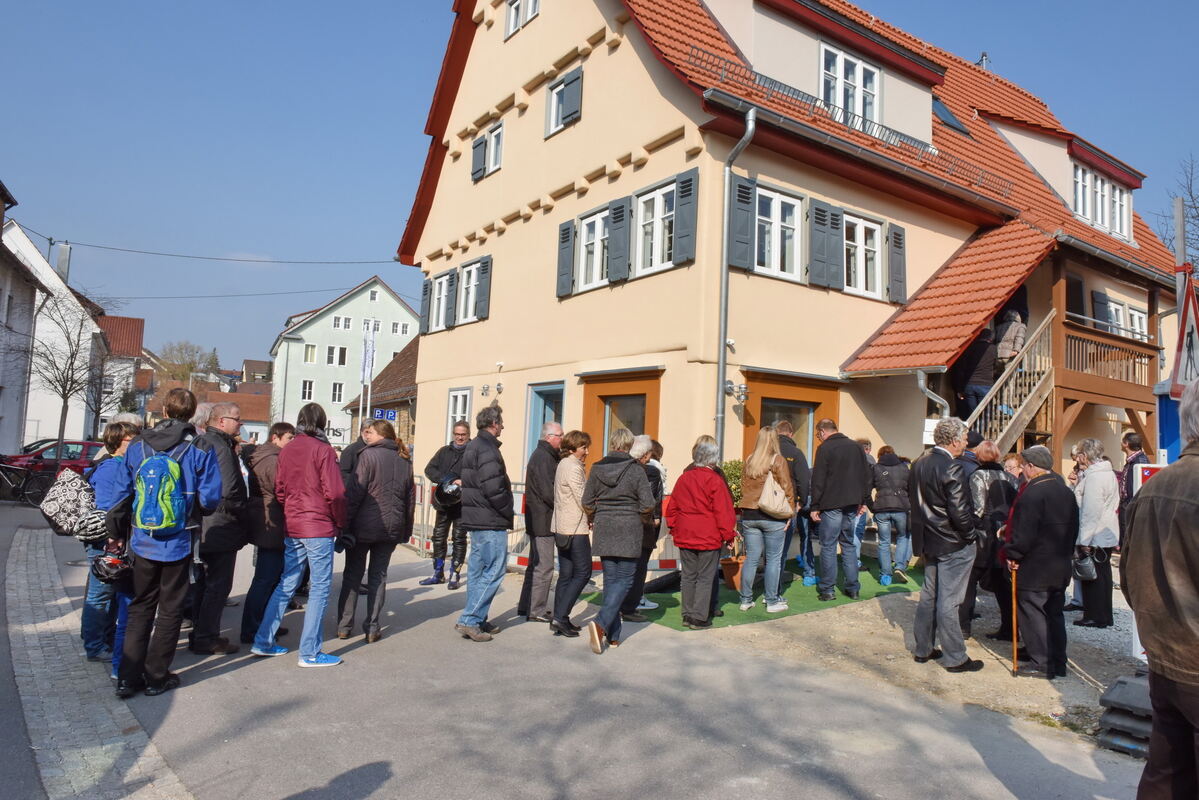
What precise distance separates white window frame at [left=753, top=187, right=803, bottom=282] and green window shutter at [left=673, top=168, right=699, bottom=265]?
0.91m

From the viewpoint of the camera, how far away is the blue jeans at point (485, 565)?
7195mm

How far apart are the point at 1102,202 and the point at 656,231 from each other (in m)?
12.8

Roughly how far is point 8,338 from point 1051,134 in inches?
1294

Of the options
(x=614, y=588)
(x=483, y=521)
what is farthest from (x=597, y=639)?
(x=483, y=521)

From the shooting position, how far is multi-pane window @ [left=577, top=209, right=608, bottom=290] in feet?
43.9

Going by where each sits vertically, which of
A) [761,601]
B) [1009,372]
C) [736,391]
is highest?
[1009,372]

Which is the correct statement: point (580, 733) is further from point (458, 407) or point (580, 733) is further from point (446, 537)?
point (458, 407)

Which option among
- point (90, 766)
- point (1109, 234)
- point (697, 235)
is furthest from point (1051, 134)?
point (90, 766)

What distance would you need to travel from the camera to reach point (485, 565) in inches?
284

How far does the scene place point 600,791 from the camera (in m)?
4.14


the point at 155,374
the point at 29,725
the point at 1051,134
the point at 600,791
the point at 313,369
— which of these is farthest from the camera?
the point at 155,374

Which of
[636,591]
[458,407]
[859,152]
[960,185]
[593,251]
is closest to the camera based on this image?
[636,591]

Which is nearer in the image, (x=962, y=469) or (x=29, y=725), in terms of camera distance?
(x=29, y=725)

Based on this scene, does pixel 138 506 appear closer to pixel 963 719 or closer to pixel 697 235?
pixel 963 719
